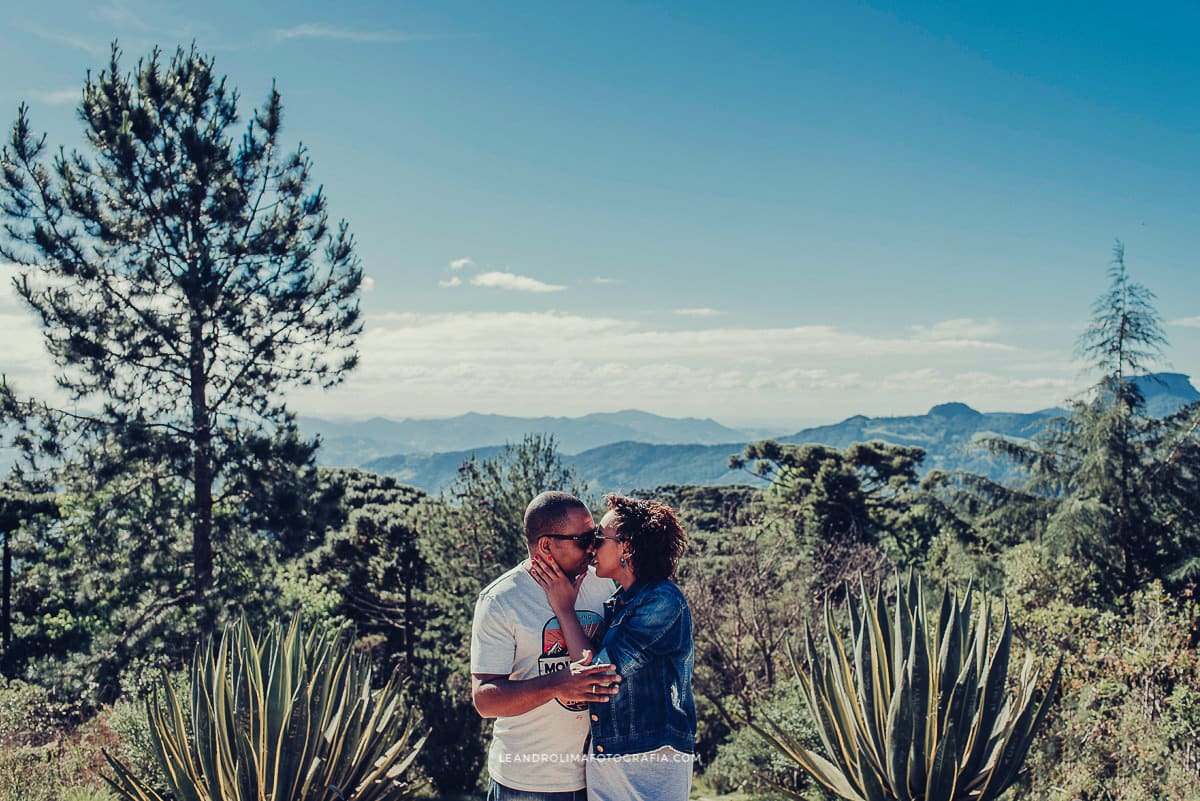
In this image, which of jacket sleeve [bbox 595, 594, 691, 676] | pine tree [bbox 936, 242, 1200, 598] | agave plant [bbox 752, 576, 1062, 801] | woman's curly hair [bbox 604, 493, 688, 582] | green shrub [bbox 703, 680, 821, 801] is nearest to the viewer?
jacket sleeve [bbox 595, 594, 691, 676]

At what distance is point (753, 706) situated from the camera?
11219 mm

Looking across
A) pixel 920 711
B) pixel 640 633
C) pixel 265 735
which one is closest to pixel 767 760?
pixel 920 711

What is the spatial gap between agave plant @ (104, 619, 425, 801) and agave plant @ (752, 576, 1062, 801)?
262cm

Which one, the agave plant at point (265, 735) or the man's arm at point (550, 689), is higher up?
the man's arm at point (550, 689)

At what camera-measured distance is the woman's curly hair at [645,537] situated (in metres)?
2.60

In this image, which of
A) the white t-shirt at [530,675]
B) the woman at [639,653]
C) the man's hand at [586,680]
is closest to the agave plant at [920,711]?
the woman at [639,653]

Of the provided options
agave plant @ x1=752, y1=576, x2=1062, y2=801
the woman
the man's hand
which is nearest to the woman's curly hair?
the woman

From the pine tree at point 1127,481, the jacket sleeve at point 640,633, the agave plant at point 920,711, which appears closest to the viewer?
the jacket sleeve at point 640,633

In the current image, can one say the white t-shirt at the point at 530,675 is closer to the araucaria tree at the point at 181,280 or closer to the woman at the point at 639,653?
the woman at the point at 639,653

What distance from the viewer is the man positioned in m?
2.55

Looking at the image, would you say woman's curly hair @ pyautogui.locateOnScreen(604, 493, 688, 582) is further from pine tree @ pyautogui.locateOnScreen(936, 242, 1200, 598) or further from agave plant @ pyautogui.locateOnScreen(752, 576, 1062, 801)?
pine tree @ pyautogui.locateOnScreen(936, 242, 1200, 598)

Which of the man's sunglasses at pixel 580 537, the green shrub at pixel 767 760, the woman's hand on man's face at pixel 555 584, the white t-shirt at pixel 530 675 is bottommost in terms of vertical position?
the green shrub at pixel 767 760

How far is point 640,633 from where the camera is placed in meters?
2.50

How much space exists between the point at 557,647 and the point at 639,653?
28cm
